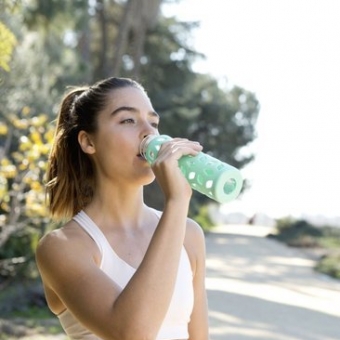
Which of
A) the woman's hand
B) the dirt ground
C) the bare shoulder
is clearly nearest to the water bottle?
the woman's hand

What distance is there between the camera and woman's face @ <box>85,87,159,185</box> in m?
2.10

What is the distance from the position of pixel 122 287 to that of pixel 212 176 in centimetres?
46

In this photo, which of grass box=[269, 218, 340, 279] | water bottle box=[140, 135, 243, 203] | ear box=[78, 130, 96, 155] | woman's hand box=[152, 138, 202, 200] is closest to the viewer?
water bottle box=[140, 135, 243, 203]

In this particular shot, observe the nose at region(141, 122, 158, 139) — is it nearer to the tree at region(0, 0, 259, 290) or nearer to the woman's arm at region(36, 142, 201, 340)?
the woman's arm at region(36, 142, 201, 340)

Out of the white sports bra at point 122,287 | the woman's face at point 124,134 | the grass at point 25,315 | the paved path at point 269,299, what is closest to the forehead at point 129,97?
the woman's face at point 124,134

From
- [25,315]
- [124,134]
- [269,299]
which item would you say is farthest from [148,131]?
[269,299]

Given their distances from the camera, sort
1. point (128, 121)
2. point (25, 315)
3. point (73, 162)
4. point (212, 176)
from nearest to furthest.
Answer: point (212, 176)
point (128, 121)
point (73, 162)
point (25, 315)

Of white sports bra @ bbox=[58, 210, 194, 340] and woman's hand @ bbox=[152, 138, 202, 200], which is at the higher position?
woman's hand @ bbox=[152, 138, 202, 200]

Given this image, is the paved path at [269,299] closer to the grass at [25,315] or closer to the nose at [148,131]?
the grass at [25,315]

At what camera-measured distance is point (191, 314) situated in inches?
86.0

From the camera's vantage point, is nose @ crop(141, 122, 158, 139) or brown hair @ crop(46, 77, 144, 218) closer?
nose @ crop(141, 122, 158, 139)

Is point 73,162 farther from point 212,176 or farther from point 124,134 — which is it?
point 212,176

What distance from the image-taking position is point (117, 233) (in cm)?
219

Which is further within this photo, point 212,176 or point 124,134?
point 124,134
